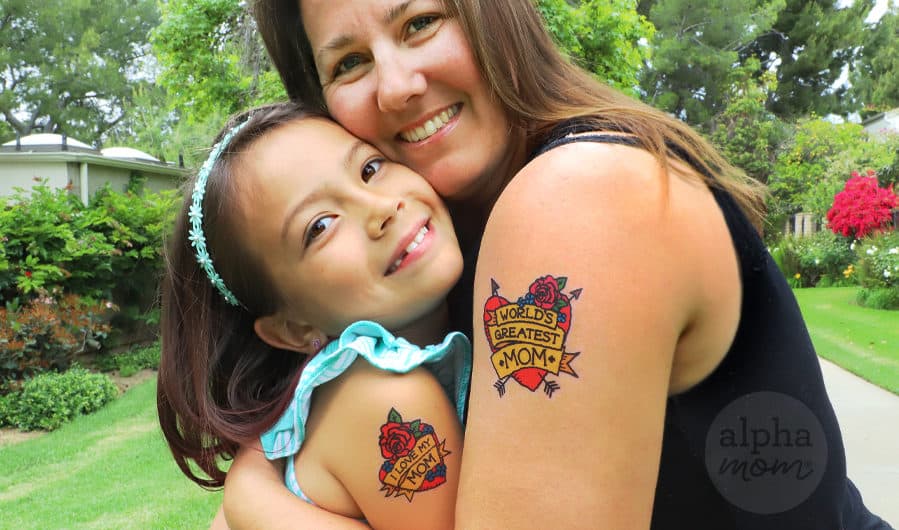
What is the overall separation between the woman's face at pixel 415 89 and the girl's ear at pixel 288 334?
445 mm

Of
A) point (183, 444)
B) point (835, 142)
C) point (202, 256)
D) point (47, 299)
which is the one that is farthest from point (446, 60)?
point (835, 142)

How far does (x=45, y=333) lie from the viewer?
29.0ft

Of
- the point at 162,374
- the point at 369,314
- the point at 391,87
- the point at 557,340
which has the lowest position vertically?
the point at 162,374

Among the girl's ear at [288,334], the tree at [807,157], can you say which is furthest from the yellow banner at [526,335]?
the tree at [807,157]

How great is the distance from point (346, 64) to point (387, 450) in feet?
3.00

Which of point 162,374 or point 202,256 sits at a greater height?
point 202,256

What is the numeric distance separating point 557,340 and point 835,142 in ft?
107

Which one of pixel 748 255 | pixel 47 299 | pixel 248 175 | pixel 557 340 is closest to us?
pixel 557 340

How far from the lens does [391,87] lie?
5.81 ft

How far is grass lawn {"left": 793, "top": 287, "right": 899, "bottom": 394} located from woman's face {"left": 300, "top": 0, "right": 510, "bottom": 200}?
23.5 ft

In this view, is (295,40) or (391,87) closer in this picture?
(391,87)

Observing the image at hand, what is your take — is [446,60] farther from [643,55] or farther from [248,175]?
[643,55]

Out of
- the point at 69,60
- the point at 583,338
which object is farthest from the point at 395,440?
the point at 69,60

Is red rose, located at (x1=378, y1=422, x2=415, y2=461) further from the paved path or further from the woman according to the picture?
the paved path
